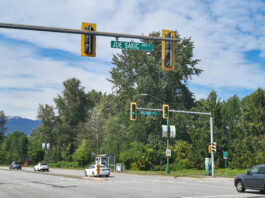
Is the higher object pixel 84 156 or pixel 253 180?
Answer: pixel 253 180

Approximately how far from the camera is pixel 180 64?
188 feet

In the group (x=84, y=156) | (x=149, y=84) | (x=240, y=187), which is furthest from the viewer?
(x=84, y=156)

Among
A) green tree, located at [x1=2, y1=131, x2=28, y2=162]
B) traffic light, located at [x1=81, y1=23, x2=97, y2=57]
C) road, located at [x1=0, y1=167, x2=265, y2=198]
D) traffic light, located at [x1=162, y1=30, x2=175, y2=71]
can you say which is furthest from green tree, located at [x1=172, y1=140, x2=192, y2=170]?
green tree, located at [x1=2, y1=131, x2=28, y2=162]

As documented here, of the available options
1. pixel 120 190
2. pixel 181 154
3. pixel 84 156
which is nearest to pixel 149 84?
pixel 181 154

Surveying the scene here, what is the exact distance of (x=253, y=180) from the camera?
680 inches

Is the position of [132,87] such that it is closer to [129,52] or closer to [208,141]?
Result: [129,52]

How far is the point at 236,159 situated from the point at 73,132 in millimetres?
55684

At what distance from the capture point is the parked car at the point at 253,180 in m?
16.9

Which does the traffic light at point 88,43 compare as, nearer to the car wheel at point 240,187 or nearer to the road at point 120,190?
the road at point 120,190

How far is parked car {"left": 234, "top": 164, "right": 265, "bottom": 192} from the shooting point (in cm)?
1688

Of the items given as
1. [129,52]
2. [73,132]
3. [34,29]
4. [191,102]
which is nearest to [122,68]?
[129,52]

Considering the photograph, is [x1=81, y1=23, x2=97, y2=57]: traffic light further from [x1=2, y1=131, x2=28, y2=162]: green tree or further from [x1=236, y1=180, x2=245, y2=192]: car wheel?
[x1=2, y1=131, x2=28, y2=162]: green tree

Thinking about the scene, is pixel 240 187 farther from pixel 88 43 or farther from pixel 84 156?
pixel 84 156

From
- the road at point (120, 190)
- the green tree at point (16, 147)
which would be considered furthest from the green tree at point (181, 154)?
the green tree at point (16, 147)
